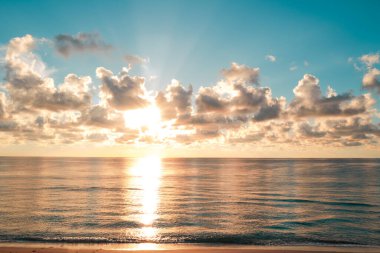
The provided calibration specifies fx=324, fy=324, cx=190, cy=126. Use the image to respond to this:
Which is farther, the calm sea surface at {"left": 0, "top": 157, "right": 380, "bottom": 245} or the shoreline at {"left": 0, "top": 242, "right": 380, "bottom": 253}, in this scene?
the calm sea surface at {"left": 0, "top": 157, "right": 380, "bottom": 245}

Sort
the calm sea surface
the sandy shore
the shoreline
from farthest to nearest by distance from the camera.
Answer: the calm sea surface, the shoreline, the sandy shore

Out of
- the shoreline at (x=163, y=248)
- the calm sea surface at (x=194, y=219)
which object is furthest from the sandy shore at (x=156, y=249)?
the calm sea surface at (x=194, y=219)

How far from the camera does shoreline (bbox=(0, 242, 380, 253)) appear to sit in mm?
25781

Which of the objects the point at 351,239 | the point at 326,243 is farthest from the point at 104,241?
the point at 351,239

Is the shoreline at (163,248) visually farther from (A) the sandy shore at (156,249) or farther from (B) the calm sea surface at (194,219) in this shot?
(B) the calm sea surface at (194,219)

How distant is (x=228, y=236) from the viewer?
31.6 meters

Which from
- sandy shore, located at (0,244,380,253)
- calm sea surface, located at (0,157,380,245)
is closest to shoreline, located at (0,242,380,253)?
sandy shore, located at (0,244,380,253)

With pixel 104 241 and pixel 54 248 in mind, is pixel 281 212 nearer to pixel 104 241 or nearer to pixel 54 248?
pixel 104 241

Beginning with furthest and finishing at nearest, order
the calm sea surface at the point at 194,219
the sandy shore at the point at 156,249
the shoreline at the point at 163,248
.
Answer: the calm sea surface at the point at 194,219
the shoreline at the point at 163,248
the sandy shore at the point at 156,249

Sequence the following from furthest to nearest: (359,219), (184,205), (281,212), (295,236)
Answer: (184,205)
(281,212)
(359,219)
(295,236)

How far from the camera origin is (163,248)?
27438mm

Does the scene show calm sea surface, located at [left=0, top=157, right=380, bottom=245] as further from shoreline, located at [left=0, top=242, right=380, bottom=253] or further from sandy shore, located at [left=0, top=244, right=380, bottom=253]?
sandy shore, located at [left=0, top=244, right=380, bottom=253]

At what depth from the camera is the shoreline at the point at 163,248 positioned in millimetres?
25781

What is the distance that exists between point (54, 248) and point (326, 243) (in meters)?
23.7
